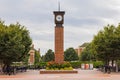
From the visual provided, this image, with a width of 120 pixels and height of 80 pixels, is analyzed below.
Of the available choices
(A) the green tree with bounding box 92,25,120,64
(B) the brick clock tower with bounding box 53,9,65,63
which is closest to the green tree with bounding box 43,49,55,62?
(A) the green tree with bounding box 92,25,120,64

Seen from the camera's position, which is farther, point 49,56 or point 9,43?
point 49,56

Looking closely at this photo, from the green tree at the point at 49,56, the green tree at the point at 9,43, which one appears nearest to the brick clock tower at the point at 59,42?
the green tree at the point at 9,43

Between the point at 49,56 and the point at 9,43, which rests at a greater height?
the point at 49,56

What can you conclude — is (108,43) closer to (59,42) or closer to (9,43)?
(59,42)

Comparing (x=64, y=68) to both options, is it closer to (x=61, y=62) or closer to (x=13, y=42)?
(x=61, y=62)

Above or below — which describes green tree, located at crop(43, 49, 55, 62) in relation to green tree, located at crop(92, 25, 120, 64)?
above

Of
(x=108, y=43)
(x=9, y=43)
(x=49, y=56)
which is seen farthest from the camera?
(x=49, y=56)

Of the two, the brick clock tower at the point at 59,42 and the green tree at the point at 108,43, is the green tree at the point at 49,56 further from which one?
the brick clock tower at the point at 59,42

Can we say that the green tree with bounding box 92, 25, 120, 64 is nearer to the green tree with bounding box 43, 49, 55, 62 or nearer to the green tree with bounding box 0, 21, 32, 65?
the green tree with bounding box 0, 21, 32, 65

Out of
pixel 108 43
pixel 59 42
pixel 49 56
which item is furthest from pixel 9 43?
pixel 49 56

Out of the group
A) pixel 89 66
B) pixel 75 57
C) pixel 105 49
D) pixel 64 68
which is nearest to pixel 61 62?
pixel 64 68

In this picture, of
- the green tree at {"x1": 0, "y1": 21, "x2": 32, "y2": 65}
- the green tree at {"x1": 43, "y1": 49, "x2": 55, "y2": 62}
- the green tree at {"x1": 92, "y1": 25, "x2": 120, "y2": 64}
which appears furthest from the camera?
the green tree at {"x1": 43, "y1": 49, "x2": 55, "y2": 62}

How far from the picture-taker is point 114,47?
2409 inches

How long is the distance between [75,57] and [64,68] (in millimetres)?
97406
